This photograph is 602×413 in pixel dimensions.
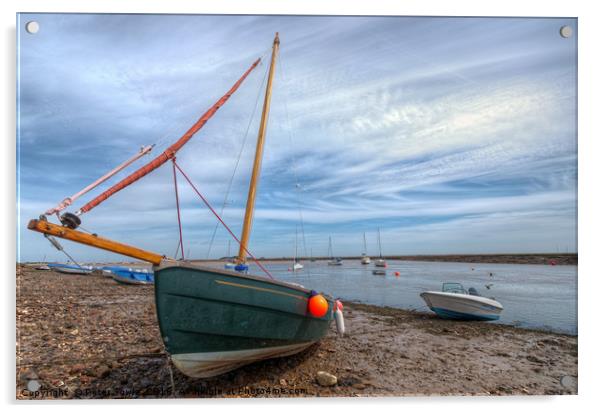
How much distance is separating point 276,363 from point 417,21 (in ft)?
16.4

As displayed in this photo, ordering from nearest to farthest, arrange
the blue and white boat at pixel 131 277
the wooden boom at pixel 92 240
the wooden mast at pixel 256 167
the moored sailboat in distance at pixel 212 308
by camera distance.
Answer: the wooden boom at pixel 92 240
the moored sailboat in distance at pixel 212 308
the wooden mast at pixel 256 167
the blue and white boat at pixel 131 277

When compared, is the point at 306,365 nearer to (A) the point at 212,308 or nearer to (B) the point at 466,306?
(A) the point at 212,308

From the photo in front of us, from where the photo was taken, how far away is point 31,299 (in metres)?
9.62

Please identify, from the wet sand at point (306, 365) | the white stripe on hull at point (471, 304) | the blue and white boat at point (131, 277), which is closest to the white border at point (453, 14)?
the wet sand at point (306, 365)

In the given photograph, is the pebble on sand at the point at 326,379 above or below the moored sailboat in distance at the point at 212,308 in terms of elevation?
below

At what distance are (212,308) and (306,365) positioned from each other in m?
1.93

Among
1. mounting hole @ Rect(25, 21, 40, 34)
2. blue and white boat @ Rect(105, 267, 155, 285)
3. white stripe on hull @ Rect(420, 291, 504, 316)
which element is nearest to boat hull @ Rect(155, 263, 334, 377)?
mounting hole @ Rect(25, 21, 40, 34)

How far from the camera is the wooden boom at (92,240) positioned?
2893mm

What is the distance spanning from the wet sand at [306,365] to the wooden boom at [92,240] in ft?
5.46

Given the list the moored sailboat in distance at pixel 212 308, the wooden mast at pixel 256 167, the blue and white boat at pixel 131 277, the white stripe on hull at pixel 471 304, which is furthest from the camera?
the blue and white boat at pixel 131 277

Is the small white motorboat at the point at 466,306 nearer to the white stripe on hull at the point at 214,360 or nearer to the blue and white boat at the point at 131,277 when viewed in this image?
the white stripe on hull at the point at 214,360
